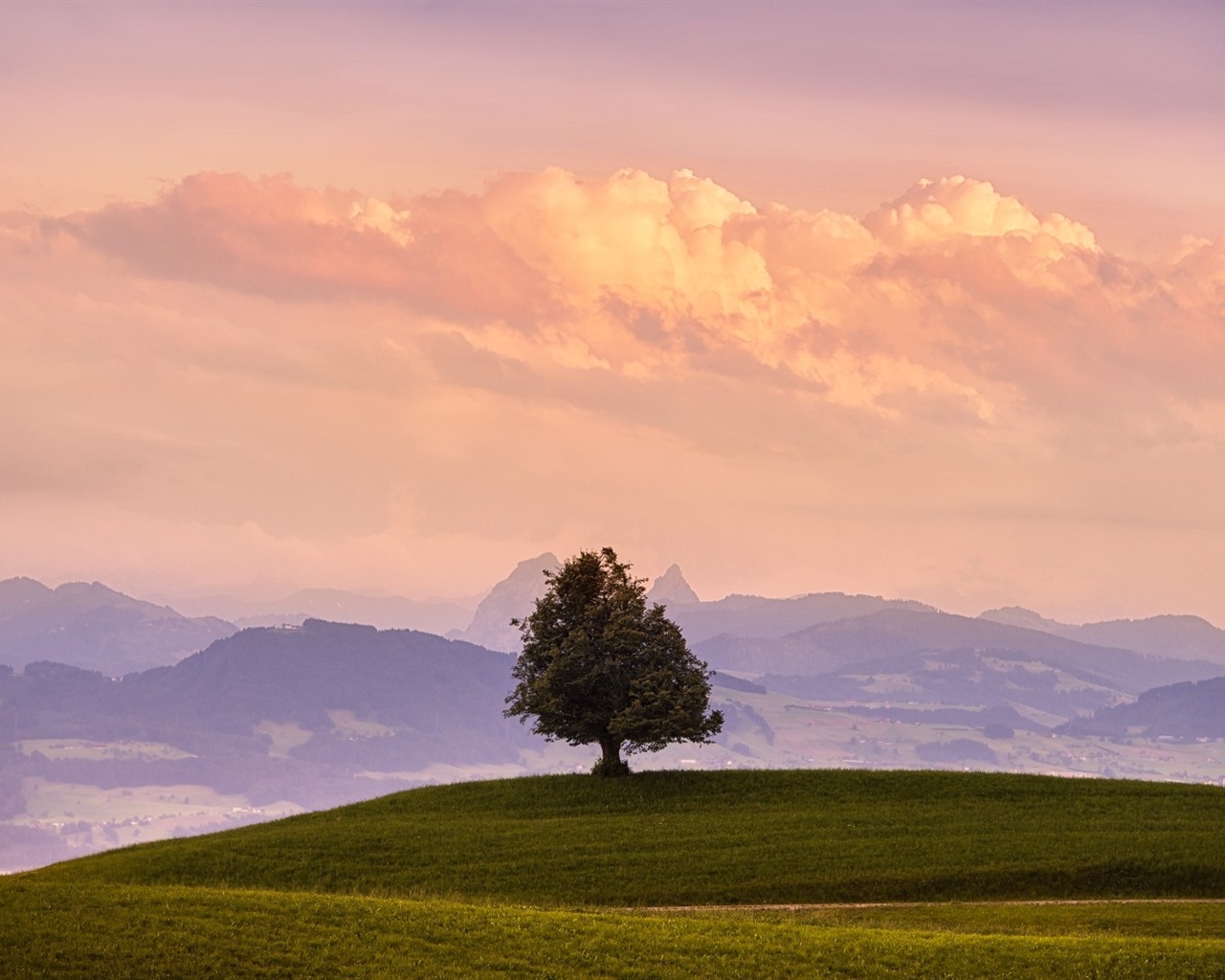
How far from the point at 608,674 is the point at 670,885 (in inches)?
1057

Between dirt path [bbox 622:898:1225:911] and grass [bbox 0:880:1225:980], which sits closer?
grass [bbox 0:880:1225:980]

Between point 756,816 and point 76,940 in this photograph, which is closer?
point 76,940

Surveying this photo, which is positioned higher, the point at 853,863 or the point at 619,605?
the point at 619,605

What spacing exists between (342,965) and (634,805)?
3812 centimetres

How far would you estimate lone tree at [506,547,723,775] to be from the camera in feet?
283

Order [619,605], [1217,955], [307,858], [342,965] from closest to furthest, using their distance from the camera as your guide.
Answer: [342,965], [1217,955], [307,858], [619,605]

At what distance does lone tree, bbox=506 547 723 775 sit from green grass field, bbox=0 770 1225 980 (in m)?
3.38

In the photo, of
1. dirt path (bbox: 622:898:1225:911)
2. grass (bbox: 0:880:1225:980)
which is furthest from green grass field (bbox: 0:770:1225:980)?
dirt path (bbox: 622:898:1225:911)

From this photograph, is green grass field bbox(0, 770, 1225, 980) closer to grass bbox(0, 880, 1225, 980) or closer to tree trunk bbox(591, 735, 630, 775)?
grass bbox(0, 880, 1225, 980)

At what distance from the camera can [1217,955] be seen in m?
45.9

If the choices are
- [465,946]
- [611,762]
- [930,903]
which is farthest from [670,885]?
[611,762]

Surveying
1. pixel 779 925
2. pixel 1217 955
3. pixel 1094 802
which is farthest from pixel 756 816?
pixel 1217 955

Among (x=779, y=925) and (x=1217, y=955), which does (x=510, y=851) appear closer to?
(x=779, y=925)

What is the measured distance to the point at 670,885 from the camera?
61750 mm
